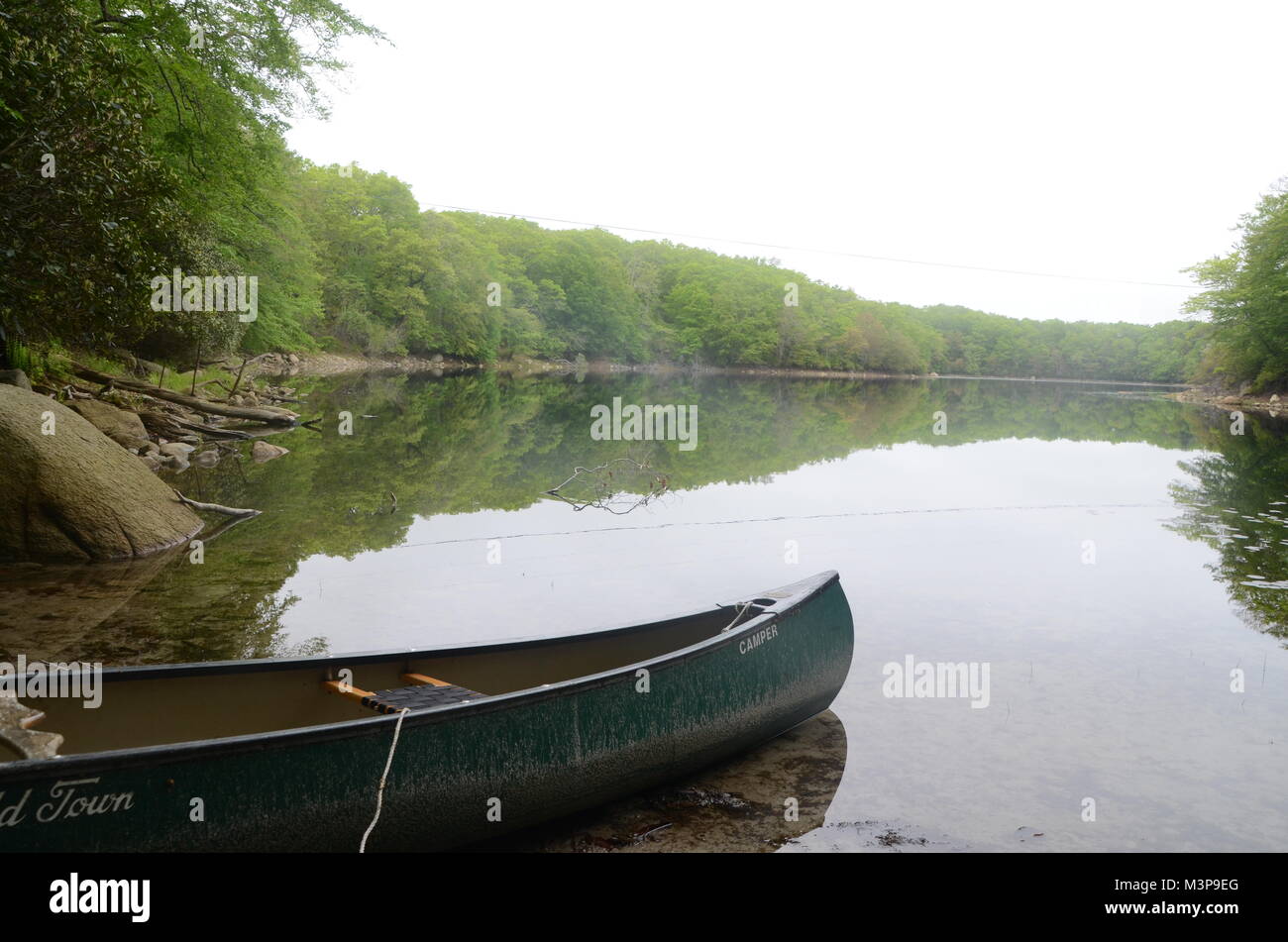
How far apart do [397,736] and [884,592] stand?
7.56 metres

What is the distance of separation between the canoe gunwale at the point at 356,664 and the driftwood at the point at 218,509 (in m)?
8.01

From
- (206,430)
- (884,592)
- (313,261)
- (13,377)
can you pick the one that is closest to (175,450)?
(206,430)

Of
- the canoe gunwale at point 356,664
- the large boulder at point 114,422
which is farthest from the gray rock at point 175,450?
the canoe gunwale at point 356,664

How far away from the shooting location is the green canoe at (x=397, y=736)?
3408 millimetres

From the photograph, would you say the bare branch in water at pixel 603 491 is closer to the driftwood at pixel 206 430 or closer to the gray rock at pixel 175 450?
the gray rock at pixel 175 450

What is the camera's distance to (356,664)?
5160 millimetres

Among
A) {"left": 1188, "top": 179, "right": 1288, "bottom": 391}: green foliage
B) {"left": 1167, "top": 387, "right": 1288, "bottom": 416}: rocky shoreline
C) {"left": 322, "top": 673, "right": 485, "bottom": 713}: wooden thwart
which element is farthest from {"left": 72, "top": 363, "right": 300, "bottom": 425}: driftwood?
{"left": 1188, "top": 179, "right": 1288, "bottom": 391}: green foliage

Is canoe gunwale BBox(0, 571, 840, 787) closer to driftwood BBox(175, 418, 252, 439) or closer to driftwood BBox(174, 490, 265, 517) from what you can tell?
driftwood BBox(174, 490, 265, 517)

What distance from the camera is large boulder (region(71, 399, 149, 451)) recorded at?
15.5 metres

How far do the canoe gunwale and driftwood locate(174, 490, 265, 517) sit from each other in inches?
316

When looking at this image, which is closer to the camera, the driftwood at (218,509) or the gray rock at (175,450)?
the driftwood at (218,509)

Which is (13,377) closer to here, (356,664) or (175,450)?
(175,450)
